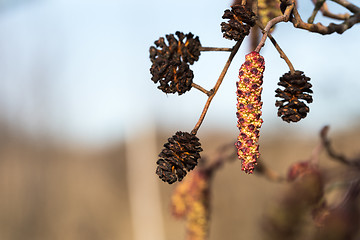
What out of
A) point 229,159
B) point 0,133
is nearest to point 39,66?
point 0,133

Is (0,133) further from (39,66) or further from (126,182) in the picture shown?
(126,182)

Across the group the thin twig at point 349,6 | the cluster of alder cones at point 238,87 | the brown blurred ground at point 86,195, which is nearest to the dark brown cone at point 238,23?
the cluster of alder cones at point 238,87

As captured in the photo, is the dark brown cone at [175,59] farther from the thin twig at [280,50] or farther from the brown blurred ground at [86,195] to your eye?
the brown blurred ground at [86,195]

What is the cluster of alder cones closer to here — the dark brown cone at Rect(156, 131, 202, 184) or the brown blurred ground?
the dark brown cone at Rect(156, 131, 202, 184)

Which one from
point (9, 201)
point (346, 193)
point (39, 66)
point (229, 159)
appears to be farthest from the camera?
point (39, 66)

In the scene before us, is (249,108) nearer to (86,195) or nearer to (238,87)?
(238,87)

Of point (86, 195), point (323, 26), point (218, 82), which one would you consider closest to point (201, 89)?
point (218, 82)
